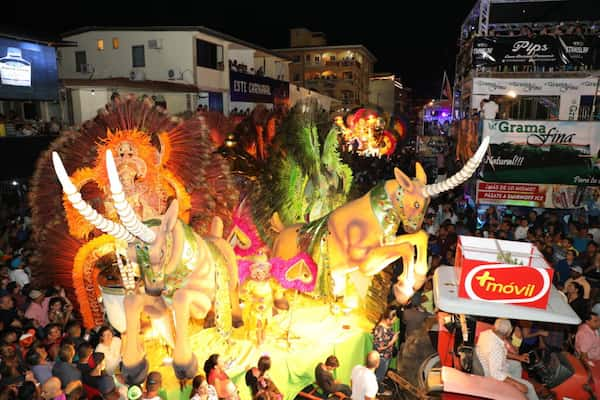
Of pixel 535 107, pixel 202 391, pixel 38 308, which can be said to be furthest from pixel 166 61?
pixel 202 391

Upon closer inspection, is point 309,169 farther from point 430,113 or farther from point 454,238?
point 430,113

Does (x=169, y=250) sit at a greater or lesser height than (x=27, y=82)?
lesser

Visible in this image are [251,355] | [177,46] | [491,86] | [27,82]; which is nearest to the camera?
[251,355]

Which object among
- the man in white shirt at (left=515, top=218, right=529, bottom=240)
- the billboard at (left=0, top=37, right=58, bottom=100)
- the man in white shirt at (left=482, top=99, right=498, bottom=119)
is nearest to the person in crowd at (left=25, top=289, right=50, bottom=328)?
the man in white shirt at (left=515, top=218, right=529, bottom=240)

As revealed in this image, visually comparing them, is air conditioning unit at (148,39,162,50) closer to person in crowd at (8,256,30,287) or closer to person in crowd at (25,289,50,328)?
person in crowd at (8,256,30,287)

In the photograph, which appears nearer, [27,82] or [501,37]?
[501,37]

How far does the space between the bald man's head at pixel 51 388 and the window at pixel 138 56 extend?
52.2 ft

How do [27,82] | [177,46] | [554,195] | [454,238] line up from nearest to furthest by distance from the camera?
[454,238] < [554,195] < [27,82] < [177,46]

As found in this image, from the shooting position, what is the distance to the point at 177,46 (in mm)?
17219

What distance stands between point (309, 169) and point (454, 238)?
10.4 ft

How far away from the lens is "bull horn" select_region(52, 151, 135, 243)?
2.82 m

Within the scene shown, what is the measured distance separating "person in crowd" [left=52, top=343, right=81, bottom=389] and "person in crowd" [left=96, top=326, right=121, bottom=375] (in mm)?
423

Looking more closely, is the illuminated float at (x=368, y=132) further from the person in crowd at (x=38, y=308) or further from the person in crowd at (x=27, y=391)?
the person in crowd at (x=27, y=391)

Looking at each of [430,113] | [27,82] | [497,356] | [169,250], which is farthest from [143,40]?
[430,113]
